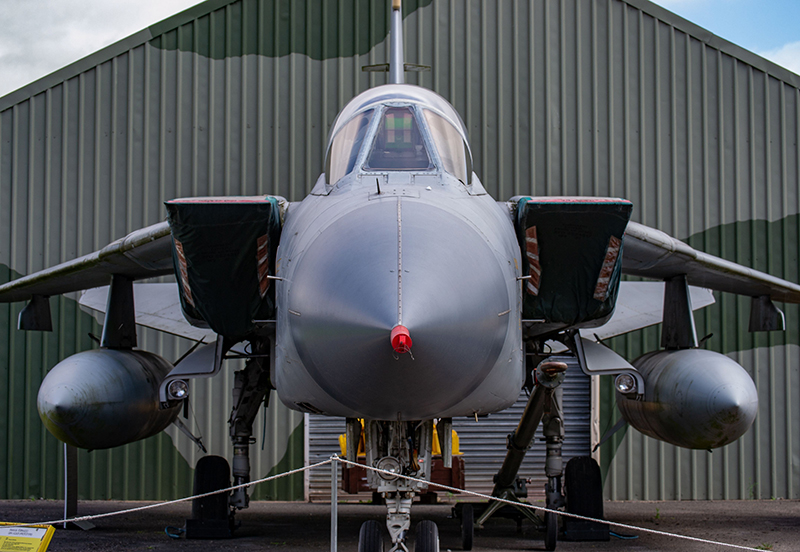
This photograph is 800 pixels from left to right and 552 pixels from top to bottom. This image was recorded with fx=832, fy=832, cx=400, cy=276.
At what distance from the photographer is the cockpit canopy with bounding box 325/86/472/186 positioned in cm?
519

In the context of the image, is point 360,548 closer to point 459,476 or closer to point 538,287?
point 538,287

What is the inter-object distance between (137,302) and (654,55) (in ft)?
25.7

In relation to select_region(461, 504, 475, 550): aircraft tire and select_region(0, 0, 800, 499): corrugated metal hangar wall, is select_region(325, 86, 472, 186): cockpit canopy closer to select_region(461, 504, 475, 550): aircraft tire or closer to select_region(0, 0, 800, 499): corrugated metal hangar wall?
select_region(461, 504, 475, 550): aircraft tire

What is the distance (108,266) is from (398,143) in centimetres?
375

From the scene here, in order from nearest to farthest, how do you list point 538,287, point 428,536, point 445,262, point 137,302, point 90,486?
1. point 445,262
2. point 428,536
3. point 538,287
4. point 137,302
5. point 90,486

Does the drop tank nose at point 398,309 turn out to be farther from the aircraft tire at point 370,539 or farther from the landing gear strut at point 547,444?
the landing gear strut at point 547,444

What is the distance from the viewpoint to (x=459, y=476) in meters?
9.32

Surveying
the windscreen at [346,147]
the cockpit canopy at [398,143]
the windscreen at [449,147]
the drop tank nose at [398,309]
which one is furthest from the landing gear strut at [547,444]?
the drop tank nose at [398,309]

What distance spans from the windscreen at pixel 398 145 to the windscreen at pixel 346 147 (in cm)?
13

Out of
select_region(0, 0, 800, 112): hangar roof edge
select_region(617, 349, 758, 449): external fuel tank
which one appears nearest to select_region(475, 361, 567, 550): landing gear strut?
select_region(617, 349, 758, 449): external fuel tank

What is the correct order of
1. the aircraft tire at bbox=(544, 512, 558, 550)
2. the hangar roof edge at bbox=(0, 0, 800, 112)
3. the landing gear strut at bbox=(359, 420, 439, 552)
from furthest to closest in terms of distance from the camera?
the hangar roof edge at bbox=(0, 0, 800, 112), the aircraft tire at bbox=(544, 512, 558, 550), the landing gear strut at bbox=(359, 420, 439, 552)

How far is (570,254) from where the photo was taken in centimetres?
537

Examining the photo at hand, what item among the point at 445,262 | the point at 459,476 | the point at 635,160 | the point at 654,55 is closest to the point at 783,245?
the point at 635,160

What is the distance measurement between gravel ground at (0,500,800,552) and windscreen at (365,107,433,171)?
339 cm
